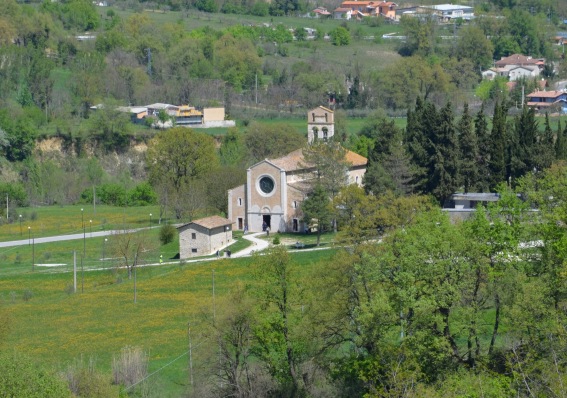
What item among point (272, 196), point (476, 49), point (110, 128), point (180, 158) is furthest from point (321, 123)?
point (476, 49)

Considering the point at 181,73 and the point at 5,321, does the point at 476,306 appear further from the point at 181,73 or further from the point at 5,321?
the point at 181,73

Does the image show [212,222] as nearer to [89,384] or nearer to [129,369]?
[129,369]

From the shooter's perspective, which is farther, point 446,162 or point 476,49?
point 476,49

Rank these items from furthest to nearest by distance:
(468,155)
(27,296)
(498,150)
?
(468,155), (498,150), (27,296)

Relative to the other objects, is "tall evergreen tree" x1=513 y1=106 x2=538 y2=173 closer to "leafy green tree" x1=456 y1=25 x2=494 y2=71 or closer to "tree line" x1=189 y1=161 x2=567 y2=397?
"tree line" x1=189 y1=161 x2=567 y2=397

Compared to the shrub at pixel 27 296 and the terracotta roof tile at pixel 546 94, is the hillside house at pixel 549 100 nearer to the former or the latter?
the terracotta roof tile at pixel 546 94

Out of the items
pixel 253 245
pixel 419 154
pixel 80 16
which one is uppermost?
pixel 419 154

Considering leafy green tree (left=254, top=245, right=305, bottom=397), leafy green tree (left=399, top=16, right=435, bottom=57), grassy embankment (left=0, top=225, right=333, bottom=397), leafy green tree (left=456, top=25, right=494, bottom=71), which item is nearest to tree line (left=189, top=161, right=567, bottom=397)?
leafy green tree (left=254, top=245, right=305, bottom=397)

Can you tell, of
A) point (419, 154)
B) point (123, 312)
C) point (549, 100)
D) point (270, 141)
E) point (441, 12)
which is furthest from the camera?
point (441, 12)
